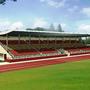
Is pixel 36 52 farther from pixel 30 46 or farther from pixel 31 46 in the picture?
pixel 31 46

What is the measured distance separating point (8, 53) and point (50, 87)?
80.7ft

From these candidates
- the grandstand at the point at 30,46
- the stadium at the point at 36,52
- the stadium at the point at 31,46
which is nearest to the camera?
the stadium at the point at 36,52

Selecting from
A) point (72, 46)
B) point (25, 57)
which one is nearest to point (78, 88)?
point (25, 57)

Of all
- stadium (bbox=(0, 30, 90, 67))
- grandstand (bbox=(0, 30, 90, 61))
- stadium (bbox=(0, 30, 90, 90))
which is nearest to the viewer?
stadium (bbox=(0, 30, 90, 90))

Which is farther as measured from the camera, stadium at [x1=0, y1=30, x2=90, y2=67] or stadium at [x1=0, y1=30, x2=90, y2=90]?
stadium at [x1=0, y1=30, x2=90, y2=67]

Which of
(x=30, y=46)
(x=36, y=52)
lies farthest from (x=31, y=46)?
(x=36, y=52)

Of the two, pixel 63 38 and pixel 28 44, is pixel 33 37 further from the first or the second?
pixel 63 38

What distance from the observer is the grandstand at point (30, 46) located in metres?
38.3

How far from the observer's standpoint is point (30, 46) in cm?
4544

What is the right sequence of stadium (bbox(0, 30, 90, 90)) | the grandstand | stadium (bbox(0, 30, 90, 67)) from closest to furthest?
stadium (bbox(0, 30, 90, 90)), stadium (bbox(0, 30, 90, 67)), the grandstand

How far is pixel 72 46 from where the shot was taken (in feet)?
181

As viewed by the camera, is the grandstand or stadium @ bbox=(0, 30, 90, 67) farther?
the grandstand

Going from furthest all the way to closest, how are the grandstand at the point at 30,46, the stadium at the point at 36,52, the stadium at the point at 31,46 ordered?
1. the grandstand at the point at 30,46
2. the stadium at the point at 31,46
3. the stadium at the point at 36,52

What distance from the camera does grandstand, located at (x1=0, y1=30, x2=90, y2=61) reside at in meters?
38.3
